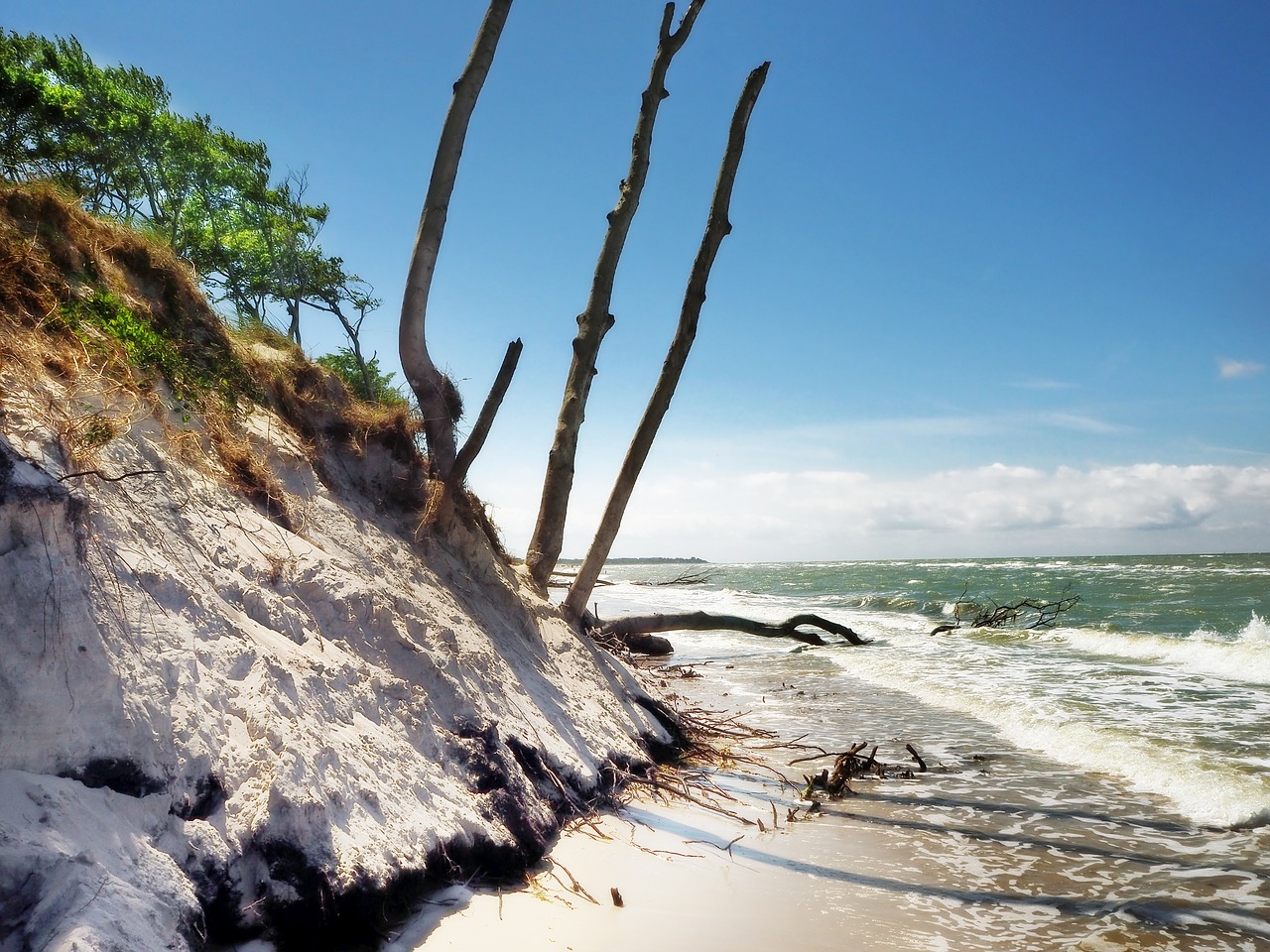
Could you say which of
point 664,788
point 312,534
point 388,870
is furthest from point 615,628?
point 388,870

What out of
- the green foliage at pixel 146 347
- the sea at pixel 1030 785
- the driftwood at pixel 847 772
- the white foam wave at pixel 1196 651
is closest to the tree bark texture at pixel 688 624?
the sea at pixel 1030 785

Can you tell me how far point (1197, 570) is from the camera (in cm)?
4259

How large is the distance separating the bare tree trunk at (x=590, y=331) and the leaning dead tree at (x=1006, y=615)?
1024 centimetres

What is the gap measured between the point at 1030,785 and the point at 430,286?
6506mm

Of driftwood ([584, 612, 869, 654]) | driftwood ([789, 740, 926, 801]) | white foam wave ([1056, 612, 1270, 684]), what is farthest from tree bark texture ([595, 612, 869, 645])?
white foam wave ([1056, 612, 1270, 684])

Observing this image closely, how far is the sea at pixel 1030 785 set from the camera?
13.0ft

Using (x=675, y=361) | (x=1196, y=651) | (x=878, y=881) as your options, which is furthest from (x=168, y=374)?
(x=1196, y=651)

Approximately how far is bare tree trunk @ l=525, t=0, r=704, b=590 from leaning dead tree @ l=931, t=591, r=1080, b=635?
1024cm

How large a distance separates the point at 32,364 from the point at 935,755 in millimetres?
7303

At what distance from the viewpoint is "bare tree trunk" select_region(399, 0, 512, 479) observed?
6770 mm

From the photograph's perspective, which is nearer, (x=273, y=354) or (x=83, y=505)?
(x=83, y=505)

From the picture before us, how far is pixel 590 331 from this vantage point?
25.5 feet

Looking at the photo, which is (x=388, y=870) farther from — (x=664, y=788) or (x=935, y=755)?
(x=935, y=755)

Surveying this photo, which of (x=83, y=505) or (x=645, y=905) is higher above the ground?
(x=83, y=505)
